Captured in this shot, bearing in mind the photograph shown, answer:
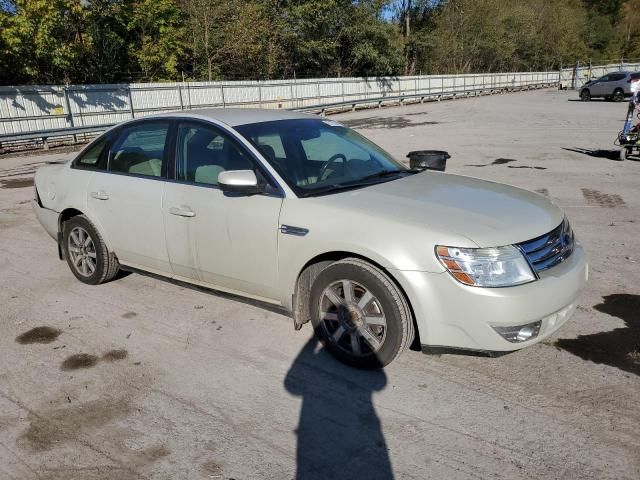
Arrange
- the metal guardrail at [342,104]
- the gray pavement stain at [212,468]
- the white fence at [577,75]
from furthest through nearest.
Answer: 1. the white fence at [577,75]
2. the metal guardrail at [342,104]
3. the gray pavement stain at [212,468]

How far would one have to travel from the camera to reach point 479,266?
9.93ft

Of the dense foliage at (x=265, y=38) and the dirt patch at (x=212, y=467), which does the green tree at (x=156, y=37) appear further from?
the dirt patch at (x=212, y=467)

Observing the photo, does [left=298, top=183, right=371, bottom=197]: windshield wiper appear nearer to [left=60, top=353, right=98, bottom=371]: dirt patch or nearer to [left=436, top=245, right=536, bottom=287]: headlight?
[left=436, top=245, right=536, bottom=287]: headlight

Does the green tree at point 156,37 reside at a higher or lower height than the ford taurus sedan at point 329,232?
higher

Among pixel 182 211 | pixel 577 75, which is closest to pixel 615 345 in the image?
pixel 182 211

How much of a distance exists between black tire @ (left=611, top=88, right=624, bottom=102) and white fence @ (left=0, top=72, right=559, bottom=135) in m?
12.1

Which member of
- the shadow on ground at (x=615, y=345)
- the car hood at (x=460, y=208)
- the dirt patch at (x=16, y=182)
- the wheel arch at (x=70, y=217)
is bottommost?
the dirt patch at (x=16, y=182)

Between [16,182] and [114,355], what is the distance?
9.42 metres

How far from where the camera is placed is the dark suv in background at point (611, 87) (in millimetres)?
31531

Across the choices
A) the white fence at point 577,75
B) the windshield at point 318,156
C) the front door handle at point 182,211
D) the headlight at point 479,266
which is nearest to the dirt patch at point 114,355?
the front door handle at point 182,211

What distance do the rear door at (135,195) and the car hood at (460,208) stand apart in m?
1.52

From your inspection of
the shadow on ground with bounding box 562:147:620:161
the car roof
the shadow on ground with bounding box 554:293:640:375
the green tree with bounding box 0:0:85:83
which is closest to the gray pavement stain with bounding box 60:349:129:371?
the car roof

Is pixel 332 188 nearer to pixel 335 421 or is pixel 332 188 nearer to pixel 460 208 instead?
pixel 460 208

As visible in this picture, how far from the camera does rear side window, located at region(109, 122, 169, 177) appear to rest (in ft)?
14.2
